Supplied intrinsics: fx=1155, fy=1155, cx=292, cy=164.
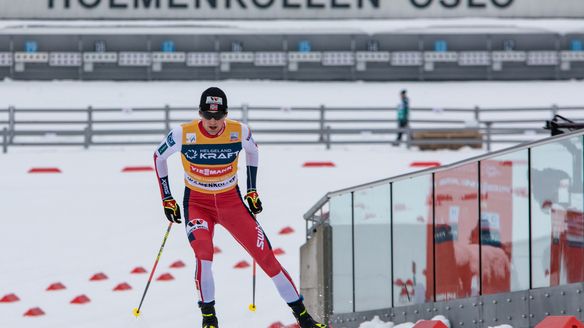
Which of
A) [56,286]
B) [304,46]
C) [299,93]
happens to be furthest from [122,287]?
[304,46]

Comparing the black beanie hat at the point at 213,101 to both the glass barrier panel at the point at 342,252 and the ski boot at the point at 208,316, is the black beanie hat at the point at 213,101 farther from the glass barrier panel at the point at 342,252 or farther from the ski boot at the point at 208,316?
the glass barrier panel at the point at 342,252

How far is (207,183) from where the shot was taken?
916cm

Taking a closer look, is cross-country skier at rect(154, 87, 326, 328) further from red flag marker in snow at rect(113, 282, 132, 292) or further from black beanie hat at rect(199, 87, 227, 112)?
red flag marker in snow at rect(113, 282, 132, 292)

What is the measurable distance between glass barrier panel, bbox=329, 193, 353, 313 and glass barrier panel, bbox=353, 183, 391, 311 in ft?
0.55

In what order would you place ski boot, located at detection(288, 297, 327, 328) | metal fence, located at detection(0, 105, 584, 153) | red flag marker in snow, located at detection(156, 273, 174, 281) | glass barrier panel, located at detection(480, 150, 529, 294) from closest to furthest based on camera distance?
glass barrier panel, located at detection(480, 150, 529, 294), ski boot, located at detection(288, 297, 327, 328), red flag marker in snow, located at detection(156, 273, 174, 281), metal fence, located at detection(0, 105, 584, 153)

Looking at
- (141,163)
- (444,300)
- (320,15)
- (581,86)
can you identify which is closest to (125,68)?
(320,15)

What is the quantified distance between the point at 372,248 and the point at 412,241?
1096 mm

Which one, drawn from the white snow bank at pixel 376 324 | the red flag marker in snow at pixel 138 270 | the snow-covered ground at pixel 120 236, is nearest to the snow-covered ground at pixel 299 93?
the snow-covered ground at pixel 120 236

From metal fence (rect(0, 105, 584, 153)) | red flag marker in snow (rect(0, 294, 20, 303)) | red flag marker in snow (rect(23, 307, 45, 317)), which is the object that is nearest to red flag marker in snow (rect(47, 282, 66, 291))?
red flag marker in snow (rect(0, 294, 20, 303))

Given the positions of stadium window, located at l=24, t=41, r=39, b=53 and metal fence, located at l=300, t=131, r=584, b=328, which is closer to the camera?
metal fence, located at l=300, t=131, r=584, b=328

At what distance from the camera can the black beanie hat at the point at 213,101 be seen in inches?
342

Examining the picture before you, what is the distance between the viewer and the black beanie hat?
8688 millimetres

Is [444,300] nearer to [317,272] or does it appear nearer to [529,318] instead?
[529,318]

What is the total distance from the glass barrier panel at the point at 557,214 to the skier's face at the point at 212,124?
8.25 feet
